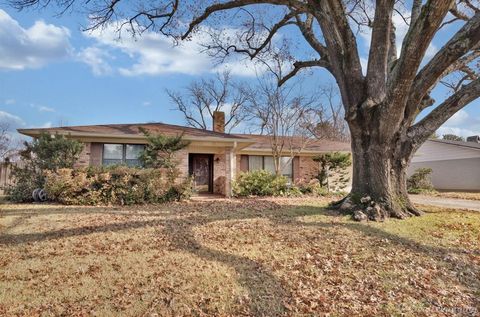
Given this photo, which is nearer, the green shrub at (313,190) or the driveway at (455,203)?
the driveway at (455,203)

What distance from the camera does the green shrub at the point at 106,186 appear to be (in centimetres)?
990

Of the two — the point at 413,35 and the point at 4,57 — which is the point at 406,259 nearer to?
the point at 413,35

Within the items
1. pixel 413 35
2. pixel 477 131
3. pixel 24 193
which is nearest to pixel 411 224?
pixel 413 35

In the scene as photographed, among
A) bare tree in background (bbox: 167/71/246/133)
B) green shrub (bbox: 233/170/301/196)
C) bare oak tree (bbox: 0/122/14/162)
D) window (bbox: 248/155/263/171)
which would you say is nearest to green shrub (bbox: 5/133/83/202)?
green shrub (bbox: 233/170/301/196)

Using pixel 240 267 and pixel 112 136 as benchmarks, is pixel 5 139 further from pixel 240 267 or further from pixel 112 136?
pixel 240 267

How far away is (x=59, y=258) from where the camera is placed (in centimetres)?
459

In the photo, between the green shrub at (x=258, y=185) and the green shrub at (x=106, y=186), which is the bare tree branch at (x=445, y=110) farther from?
the green shrub at (x=106, y=186)

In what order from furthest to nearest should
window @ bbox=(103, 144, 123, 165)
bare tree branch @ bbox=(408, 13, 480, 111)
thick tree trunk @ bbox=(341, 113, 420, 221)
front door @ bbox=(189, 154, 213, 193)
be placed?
front door @ bbox=(189, 154, 213, 193) < window @ bbox=(103, 144, 123, 165) < thick tree trunk @ bbox=(341, 113, 420, 221) < bare tree branch @ bbox=(408, 13, 480, 111)

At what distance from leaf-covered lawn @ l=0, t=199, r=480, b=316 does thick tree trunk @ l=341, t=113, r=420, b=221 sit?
24.4 inches

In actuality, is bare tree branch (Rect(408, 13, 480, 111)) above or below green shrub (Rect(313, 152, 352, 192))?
above

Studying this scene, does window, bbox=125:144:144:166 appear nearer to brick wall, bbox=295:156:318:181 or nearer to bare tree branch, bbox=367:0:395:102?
brick wall, bbox=295:156:318:181

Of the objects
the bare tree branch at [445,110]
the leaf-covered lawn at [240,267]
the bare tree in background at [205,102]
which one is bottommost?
the leaf-covered lawn at [240,267]

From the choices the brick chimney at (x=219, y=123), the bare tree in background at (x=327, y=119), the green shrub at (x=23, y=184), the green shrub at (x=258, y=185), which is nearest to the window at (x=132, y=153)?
the green shrub at (x=23, y=184)

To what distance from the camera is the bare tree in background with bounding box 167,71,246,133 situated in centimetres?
3222
